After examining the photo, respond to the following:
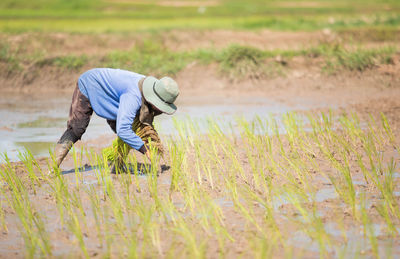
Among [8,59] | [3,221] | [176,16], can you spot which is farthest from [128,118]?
[176,16]

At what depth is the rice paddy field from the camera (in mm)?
3580

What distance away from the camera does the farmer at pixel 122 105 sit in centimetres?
450

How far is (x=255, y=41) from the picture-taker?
1330 cm

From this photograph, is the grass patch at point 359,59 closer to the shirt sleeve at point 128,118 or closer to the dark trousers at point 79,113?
the dark trousers at point 79,113

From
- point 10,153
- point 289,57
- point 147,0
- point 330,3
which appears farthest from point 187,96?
point 330,3

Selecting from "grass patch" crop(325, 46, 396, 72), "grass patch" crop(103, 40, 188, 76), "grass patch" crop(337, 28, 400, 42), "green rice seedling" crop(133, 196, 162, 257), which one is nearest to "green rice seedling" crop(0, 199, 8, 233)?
"green rice seedling" crop(133, 196, 162, 257)

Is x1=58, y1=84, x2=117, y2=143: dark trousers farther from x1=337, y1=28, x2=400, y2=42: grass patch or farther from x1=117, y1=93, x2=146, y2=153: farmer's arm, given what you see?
x1=337, y1=28, x2=400, y2=42: grass patch

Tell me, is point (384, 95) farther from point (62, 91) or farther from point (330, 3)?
point (330, 3)

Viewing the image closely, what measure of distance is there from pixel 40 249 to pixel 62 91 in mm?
7771

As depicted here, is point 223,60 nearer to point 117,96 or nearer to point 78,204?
point 117,96

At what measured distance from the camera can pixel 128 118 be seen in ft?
14.8

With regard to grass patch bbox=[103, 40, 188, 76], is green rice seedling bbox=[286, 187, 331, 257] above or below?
below

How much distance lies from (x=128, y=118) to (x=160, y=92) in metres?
0.31

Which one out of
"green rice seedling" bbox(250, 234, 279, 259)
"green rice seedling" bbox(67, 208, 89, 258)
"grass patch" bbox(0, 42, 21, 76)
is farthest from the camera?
"grass patch" bbox(0, 42, 21, 76)
